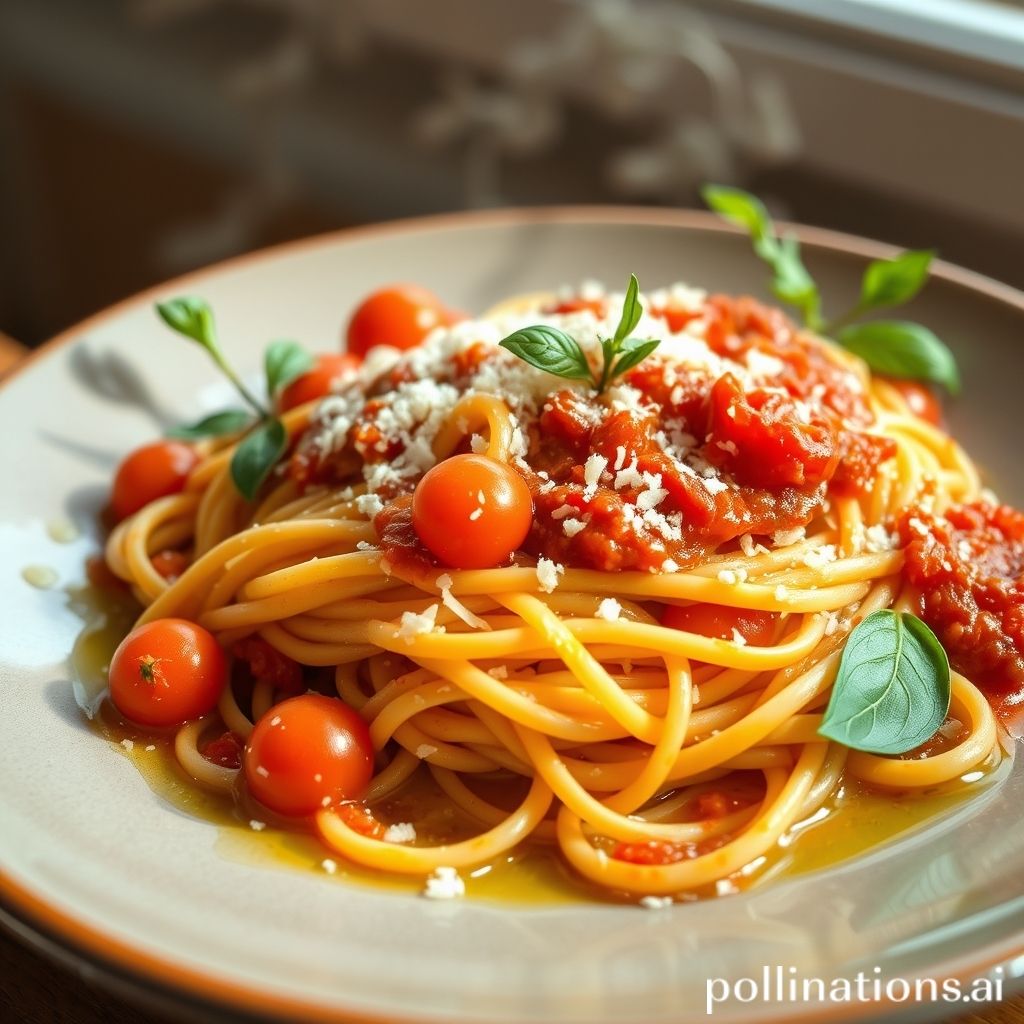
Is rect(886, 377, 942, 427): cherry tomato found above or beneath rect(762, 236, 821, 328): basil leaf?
beneath

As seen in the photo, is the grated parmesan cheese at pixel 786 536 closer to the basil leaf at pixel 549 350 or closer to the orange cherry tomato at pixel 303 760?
the basil leaf at pixel 549 350

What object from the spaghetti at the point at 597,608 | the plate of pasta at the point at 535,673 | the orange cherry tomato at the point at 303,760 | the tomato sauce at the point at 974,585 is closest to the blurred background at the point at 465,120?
the plate of pasta at the point at 535,673

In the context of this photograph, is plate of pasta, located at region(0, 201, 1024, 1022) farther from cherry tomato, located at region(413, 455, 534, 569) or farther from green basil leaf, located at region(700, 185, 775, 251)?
green basil leaf, located at region(700, 185, 775, 251)

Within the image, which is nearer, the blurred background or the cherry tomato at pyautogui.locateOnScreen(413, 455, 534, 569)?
the cherry tomato at pyautogui.locateOnScreen(413, 455, 534, 569)

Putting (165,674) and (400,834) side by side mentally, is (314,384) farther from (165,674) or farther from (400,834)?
(400,834)

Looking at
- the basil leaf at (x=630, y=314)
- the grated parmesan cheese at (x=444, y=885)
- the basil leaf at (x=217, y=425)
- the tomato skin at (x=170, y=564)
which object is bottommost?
the grated parmesan cheese at (x=444, y=885)

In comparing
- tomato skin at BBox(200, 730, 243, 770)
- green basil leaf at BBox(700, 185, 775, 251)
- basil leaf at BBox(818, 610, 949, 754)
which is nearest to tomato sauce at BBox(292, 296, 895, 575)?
basil leaf at BBox(818, 610, 949, 754)

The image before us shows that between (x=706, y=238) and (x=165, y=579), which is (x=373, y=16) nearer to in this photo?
(x=706, y=238)
